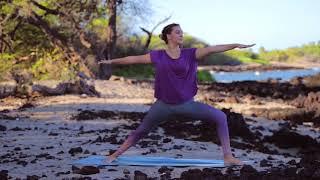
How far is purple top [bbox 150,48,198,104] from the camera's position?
7191 millimetres

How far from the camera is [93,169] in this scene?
7145mm

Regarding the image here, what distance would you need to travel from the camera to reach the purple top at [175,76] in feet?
23.6

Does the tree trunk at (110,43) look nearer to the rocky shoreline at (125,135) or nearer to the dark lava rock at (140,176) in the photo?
the rocky shoreline at (125,135)

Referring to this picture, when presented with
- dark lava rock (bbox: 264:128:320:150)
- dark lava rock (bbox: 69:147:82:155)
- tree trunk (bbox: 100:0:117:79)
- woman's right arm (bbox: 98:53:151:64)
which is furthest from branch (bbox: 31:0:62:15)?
woman's right arm (bbox: 98:53:151:64)

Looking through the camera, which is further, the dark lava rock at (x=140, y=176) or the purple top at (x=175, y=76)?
the purple top at (x=175, y=76)

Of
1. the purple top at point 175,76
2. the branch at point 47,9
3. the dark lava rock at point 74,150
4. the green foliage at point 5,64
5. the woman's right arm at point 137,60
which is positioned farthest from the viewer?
the branch at point 47,9

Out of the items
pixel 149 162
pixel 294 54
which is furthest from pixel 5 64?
pixel 294 54

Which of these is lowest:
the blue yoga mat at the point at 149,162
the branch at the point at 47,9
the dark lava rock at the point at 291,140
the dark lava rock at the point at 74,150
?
the dark lava rock at the point at 291,140

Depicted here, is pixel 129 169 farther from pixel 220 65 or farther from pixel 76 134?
pixel 220 65

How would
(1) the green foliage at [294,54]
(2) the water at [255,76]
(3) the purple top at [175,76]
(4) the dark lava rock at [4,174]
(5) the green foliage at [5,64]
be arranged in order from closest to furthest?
(4) the dark lava rock at [4,174] → (3) the purple top at [175,76] → (5) the green foliage at [5,64] → (2) the water at [255,76] → (1) the green foliage at [294,54]

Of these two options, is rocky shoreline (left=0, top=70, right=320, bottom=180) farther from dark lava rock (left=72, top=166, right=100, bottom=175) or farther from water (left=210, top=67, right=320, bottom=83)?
water (left=210, top=67, right=320, bottom=83)

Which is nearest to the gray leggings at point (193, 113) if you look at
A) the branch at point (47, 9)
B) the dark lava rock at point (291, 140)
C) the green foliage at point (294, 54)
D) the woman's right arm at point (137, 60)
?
the woman's right arm at point (137, 60)

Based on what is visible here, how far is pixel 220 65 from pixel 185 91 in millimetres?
110249

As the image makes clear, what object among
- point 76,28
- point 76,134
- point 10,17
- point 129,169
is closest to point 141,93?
point 76,28
